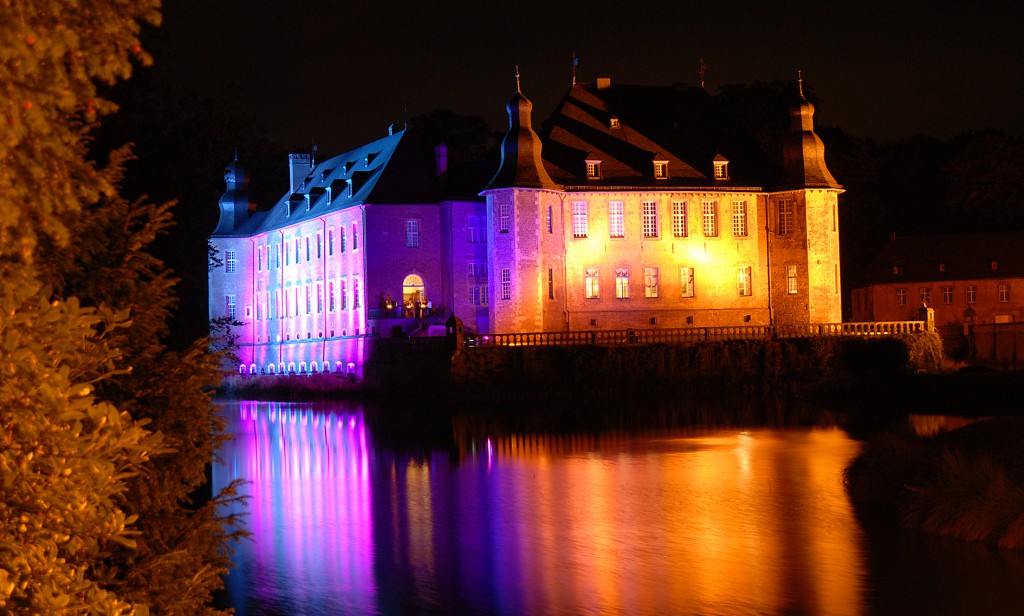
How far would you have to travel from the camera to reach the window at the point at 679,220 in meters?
57.1

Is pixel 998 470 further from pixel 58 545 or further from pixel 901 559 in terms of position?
pixel 58 545

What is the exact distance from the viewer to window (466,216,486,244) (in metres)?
57.1

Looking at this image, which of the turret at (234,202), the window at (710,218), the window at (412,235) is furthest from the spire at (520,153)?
the turret at (234,202)

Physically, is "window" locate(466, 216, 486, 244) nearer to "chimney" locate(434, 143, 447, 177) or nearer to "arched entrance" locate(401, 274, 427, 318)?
"chimney" locate(434, 143, 447, 177)

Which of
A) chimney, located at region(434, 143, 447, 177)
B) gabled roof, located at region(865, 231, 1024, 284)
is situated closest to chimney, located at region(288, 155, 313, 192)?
chimney, located at region(434, 143, 447, 177)

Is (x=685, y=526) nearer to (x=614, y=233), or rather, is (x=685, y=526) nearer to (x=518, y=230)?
(x=518, y=230)

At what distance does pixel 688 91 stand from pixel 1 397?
59095mm

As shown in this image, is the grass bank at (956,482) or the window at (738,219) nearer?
the grass bank at (956,482)

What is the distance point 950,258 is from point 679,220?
19689 mm

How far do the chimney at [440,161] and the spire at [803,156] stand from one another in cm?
1508

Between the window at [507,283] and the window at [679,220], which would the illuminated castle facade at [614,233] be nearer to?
the window at [679,220]

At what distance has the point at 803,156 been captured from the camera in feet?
185

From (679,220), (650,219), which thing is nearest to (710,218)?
(679,220)

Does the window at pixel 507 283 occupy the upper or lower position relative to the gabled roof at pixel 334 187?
lower
